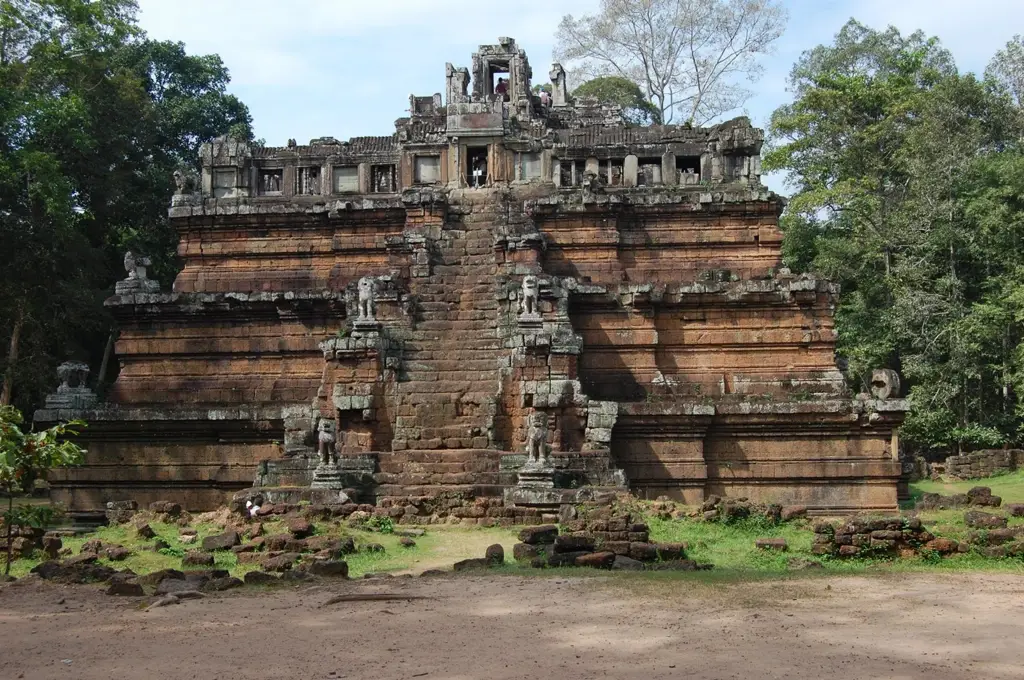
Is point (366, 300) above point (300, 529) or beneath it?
above

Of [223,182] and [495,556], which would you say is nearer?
[495,556]

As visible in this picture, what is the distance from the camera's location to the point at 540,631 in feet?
29.4

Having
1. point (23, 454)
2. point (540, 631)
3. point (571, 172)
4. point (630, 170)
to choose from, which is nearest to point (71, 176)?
point (571, 172)

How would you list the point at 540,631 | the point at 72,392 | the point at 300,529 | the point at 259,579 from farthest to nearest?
the point at 72,392
the point at 300,529
the point at 259,579
the point at 540,631

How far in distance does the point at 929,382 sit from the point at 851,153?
1006cm

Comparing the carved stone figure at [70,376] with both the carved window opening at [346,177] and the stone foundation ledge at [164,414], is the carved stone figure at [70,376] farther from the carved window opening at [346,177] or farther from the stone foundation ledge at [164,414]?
the carved window opening at [346,177]

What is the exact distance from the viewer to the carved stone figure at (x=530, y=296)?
64.4 ft

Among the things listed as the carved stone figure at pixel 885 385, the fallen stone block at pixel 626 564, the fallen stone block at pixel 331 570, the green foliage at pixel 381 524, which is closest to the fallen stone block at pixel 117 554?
the fallen stone block at pixel 331 570

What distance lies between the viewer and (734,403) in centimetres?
1980

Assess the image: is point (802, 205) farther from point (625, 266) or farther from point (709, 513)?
point (709, 513)

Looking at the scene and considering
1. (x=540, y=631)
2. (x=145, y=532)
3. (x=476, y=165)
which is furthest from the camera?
(x=476, y=165)

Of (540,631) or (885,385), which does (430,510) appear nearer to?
(540,631)

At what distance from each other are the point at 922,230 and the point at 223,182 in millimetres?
22077

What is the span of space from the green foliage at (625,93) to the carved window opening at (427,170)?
87.2 ft
